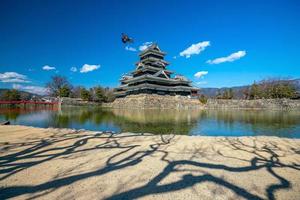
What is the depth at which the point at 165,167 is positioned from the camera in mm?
3494

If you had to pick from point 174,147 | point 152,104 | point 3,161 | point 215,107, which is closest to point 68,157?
point 3,161

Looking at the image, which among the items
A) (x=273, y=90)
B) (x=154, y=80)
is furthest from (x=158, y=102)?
(x=273, y=90)

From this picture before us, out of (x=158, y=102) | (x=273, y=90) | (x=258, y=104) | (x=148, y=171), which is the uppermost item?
(x=273, y=90)

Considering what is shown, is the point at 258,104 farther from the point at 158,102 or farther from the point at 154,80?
the point at 154,80

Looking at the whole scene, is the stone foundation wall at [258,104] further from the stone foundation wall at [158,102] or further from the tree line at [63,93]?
the tree line at [63,93]

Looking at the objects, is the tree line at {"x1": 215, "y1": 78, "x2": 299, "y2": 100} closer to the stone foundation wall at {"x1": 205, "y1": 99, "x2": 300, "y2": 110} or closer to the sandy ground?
the stone foundation wall at {"x1": 205, "y1": 99, "x2": 300, "y2": 110}

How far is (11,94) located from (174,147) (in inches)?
1890

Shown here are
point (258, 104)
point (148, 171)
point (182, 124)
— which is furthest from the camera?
point (258, 104)

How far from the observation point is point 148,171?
3.30 meters

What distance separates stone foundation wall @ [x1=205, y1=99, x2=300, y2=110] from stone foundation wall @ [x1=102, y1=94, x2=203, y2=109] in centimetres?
332

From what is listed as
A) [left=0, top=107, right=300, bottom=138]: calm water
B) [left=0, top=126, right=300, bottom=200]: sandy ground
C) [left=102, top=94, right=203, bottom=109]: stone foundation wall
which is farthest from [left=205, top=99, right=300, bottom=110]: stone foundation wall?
[left=0, top=126, right=300, bottom=200]: sandy ground

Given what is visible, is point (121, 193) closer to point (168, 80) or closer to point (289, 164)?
point (289, 164)

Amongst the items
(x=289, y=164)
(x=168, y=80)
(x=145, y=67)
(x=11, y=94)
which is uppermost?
(x=145, y=67)

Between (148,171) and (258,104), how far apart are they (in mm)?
36252
